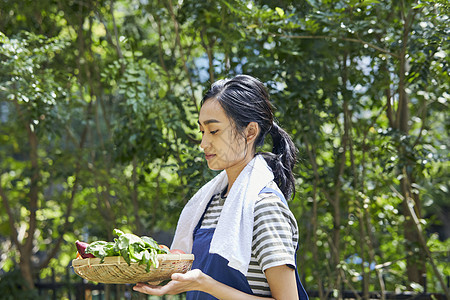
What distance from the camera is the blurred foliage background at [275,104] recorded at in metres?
3.24

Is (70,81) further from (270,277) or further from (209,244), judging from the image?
(270,277)

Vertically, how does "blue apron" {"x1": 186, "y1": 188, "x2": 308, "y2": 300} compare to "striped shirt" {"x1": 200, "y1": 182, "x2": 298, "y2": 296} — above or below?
below

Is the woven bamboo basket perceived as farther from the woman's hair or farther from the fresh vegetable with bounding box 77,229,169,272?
the woman's hair

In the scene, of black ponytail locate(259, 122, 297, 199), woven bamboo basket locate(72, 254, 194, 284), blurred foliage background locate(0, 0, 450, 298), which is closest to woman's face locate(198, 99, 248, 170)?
black ponytail locate(259, 122, 297, 199)

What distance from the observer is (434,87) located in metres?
3.70

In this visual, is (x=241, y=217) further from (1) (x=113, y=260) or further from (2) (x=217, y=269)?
(1) (x=113, y=260)

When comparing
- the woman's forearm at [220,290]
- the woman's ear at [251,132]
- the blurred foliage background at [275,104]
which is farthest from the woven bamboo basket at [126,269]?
the blurred foliage background at [275,104]

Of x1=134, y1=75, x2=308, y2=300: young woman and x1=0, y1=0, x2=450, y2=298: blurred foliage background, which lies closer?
x1=134, y1=75, x2=308, y2=300: young woman

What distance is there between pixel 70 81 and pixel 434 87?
8.93ft

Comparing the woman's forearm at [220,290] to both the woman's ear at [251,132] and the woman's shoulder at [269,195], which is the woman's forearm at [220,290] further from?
the woman's ear at [251,132]

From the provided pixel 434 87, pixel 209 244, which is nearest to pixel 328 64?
pixel 434 87

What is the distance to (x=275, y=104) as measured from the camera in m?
3.49

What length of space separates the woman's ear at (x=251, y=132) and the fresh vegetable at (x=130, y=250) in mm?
520

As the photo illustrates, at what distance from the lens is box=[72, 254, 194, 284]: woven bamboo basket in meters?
1.49
